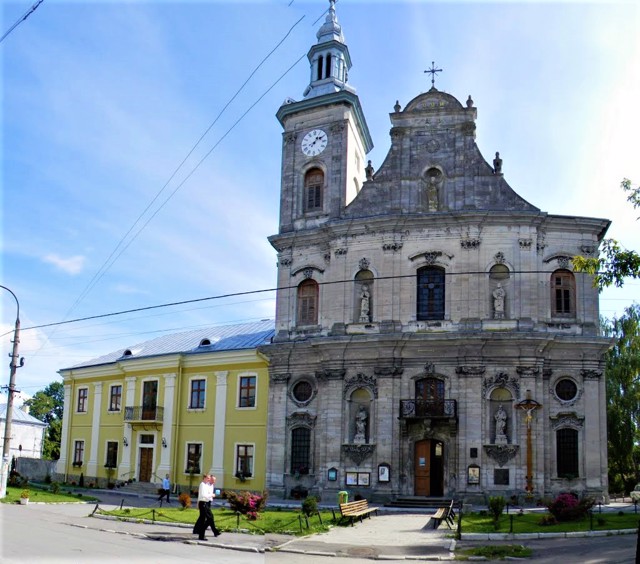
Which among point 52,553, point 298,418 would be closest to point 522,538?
point 52,553

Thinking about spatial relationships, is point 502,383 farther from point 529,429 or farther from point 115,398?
point 115,398

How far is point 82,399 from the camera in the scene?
4694 centimetres

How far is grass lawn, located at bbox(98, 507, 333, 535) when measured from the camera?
20453 millimetres

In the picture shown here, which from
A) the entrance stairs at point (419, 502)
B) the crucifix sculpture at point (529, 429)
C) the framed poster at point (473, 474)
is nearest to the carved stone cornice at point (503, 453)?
the crucifix sculpture at point (529, 429)

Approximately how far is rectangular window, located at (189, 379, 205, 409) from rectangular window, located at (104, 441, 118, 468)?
691 cm

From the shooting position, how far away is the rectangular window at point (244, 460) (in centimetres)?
3625

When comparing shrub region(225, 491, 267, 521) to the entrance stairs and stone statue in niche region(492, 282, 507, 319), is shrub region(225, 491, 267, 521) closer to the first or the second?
the entrance stairs

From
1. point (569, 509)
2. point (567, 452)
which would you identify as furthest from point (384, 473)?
point (569, 509)

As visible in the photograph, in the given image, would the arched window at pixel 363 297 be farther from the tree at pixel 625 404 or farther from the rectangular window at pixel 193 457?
the tree at pixel 625 404

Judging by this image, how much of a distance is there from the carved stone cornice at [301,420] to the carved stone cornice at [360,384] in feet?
7.14

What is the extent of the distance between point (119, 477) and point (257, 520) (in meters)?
21.6

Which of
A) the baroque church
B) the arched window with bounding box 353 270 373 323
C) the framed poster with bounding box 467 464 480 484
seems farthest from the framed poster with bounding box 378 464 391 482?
the arched window with bounding box 353 270 373 323

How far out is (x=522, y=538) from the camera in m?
19.3

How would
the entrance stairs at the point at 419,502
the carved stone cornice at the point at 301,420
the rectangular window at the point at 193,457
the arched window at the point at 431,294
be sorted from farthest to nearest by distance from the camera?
1. the rectangular window at the point at 193,457
2. the carved stone cornice at the point at 301,420
3. the arched window at the point at 431,294
4. the entrance stairs at the point at 419,502
